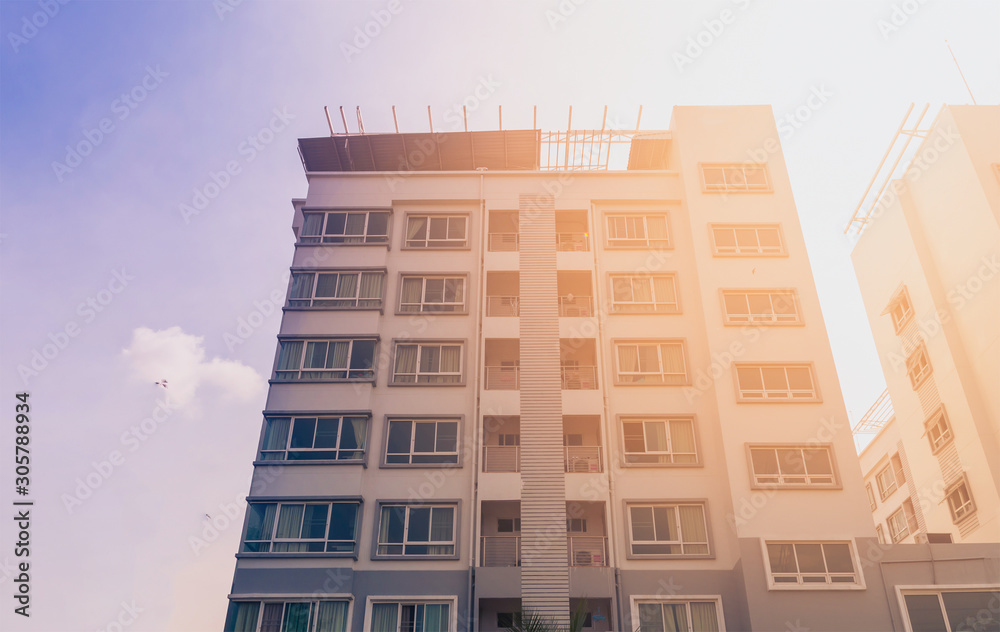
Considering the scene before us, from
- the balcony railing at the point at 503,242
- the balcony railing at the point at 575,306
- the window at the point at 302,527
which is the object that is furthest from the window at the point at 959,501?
the window at the point at 302,527

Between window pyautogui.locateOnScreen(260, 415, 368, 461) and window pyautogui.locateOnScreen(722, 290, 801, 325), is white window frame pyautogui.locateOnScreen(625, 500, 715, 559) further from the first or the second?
window pyautogui.locateOnScreen(260, 415, 368, 461)

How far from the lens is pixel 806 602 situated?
26.8 meters

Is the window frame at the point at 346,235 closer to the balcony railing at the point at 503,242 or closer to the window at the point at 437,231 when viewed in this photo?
the window at the point at 437,231

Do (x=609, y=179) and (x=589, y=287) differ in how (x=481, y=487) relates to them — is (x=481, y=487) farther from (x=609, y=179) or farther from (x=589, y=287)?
(x=609, y=179)

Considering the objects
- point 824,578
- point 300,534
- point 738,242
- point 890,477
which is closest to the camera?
point 824,578

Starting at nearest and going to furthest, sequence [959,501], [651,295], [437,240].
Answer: [651,295] → [959,501] → [437,240]

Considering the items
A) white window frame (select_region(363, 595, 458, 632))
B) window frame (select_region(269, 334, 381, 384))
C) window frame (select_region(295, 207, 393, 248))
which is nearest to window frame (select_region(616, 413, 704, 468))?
white window frame (select_region(363, 595, 458, 632))

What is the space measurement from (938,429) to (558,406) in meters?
20.5

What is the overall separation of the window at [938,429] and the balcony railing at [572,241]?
19051mm

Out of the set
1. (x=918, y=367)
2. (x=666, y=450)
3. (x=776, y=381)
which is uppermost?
(x=918, y=367)

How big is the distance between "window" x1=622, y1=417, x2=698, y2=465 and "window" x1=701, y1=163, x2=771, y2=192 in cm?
1146

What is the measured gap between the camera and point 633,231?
3672 cm

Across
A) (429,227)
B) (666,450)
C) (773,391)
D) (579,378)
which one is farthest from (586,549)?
(429,227)

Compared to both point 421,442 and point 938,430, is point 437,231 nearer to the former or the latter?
point 421,442
